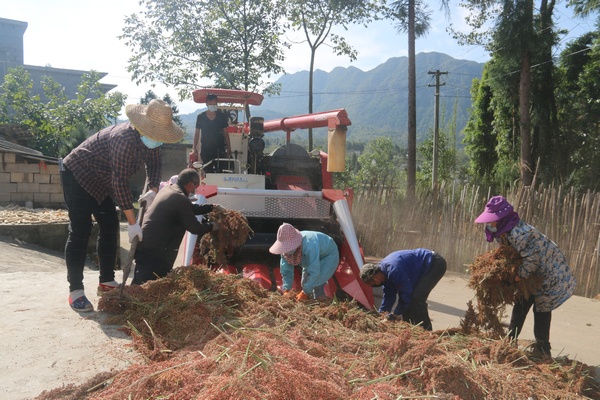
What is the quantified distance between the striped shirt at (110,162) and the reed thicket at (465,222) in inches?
203

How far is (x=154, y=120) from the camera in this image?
4.34m

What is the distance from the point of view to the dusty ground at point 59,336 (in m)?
3.02

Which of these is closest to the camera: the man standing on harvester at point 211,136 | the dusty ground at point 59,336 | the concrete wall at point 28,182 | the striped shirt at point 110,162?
the dusty ground at point 59,336

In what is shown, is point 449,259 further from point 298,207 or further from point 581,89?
point 581,89

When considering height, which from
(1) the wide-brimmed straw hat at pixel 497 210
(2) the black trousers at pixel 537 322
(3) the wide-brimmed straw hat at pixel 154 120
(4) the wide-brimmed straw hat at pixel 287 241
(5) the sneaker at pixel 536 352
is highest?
(3) the wide-brimmed straw hat at pixel 154 120

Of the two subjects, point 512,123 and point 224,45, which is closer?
point 512,123

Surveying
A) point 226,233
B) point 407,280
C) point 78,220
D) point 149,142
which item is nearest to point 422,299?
point 407,280

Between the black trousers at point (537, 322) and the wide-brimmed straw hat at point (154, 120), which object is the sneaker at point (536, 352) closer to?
the black trousers at point (537, 322)

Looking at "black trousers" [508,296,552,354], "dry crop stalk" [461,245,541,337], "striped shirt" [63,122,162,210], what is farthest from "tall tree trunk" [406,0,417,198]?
"striped shirt" [63,122,162,210]

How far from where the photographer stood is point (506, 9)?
1368cm

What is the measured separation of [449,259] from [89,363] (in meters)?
7.37

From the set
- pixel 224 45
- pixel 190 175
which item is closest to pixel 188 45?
pixel 224 45

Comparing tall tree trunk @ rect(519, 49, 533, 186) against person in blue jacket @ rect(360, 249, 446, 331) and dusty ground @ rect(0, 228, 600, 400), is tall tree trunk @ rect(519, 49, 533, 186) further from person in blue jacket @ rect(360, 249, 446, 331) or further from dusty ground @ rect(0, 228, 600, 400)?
person in blue jacket @ rect(360, 249, 446, 331)

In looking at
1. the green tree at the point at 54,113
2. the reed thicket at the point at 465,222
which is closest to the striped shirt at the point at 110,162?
the reed thicket at the point at 465,222
